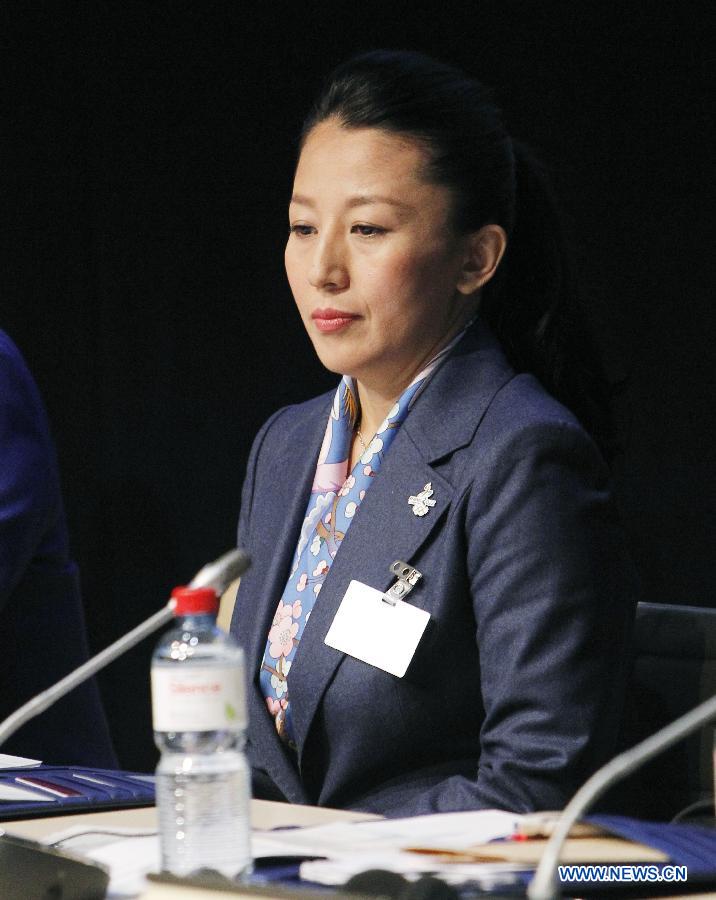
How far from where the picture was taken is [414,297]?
193 centimetres

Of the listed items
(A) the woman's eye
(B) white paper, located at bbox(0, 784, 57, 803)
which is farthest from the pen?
(A) the woman's eye

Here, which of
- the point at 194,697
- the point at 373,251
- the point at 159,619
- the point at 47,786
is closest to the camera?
the point at 194,697

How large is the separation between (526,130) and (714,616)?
1291mm

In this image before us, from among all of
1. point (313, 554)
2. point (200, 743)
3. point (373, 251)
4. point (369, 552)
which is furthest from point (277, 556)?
point (200, 743)

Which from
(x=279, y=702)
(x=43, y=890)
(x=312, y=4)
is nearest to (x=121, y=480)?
(x=312, y=4)

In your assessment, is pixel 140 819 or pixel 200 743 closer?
pixel 200 743

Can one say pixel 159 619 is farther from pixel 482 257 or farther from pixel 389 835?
pixel 482 257

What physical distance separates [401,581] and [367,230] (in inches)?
18.6

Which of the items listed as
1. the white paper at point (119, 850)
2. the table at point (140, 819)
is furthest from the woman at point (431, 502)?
the white paper at point (119, 850)

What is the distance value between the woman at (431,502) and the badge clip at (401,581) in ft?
0.03

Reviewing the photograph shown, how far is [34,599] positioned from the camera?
2.34m

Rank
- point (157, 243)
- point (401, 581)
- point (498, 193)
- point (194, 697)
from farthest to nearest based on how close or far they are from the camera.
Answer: point (157, 243)
point (498, 193)
point (401, 581)
point (194, 697)

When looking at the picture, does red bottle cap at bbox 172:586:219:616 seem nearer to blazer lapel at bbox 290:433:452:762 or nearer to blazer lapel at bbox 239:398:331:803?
blazer lapel at bbox 290:433:452:762

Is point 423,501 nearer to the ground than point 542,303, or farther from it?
nearer to the ground
